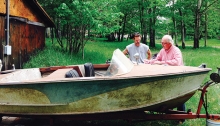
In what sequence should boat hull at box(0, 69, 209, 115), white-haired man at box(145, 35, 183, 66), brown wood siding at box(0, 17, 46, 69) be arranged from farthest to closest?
1. brown wood siding at box(0, 17, 46, 69)
2. white-haired man at box(145, 35, 183, 66)
3. boat hull at box(0, 69, 209, 115)

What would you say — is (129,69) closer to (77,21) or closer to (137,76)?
(137,76)

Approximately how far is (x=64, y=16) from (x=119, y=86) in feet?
37.1

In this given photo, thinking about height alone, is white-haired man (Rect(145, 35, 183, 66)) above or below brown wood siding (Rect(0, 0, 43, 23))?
below

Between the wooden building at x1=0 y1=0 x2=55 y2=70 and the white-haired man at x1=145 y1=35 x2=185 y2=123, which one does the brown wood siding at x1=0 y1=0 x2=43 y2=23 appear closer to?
the wooden building at x1=0 y1=0 x2=55 y2=70

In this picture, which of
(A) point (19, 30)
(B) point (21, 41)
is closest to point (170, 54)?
(A) point (19, 30)

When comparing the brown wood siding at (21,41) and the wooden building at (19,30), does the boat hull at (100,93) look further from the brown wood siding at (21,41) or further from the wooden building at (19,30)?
the brown wood siding at (21,41)

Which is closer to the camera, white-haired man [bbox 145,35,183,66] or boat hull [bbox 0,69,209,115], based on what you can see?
boat hull [bbox 0,69,209,115]

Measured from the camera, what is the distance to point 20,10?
1202 centimetres

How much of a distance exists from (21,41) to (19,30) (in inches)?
21.6

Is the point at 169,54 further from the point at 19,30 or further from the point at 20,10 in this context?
the point at 20,10

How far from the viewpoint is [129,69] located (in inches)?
197

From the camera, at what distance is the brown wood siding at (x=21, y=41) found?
11.0m

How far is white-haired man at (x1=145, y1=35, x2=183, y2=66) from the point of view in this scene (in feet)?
18.2

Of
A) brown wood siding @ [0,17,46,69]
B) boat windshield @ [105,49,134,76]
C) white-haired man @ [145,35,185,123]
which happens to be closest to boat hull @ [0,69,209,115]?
boat windshield @ [105,49,134,76]
